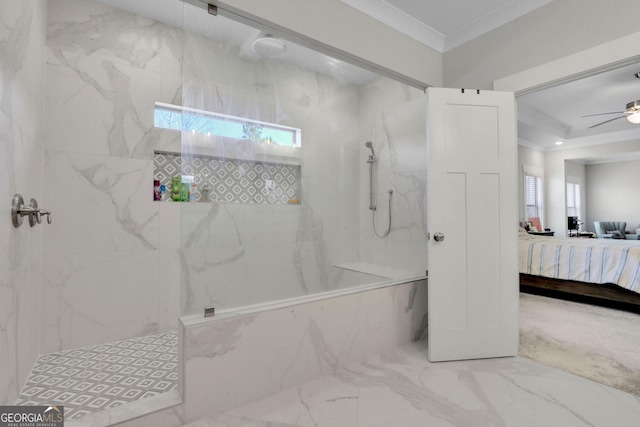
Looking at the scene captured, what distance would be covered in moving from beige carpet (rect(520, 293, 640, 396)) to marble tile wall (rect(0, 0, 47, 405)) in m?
3.24

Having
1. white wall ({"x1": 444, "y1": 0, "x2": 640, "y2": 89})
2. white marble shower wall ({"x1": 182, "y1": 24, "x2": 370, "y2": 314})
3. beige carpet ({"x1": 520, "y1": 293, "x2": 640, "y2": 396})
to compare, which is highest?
white wall ({"x1": 444, "y1": 0, "x2": 640, "y2": 89})

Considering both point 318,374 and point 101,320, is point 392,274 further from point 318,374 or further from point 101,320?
point 101,320

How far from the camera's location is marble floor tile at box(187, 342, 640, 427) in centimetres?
157

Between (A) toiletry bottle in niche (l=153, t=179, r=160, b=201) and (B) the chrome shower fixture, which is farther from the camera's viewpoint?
(B) the chrome shower fixture

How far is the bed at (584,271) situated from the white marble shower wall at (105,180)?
4.58 metres

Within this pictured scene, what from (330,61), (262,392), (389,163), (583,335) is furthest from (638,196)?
(262,392)

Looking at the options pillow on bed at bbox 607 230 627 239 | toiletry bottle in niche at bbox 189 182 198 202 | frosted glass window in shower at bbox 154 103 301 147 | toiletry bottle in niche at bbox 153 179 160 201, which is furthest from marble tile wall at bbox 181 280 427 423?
pillow on bed at bbox 607 230 627 239

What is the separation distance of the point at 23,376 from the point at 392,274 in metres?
2.52

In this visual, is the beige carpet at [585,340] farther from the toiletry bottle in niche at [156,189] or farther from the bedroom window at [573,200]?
the bedroom window at [573,200]

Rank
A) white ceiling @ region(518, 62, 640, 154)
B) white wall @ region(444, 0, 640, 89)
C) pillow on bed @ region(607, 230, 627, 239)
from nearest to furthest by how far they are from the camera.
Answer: white wall @ region(444, 0, 640, 89) → white ceiling @ region(518, 62, 640, 154) → pillow on bed @ region(607, 230, 627, 239)

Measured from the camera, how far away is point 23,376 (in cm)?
180

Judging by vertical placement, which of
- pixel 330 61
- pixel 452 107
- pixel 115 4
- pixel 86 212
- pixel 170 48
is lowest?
pixel 86 212

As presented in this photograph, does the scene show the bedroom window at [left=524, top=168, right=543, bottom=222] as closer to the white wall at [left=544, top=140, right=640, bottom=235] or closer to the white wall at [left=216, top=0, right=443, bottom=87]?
the white wall at [left=544, top=140, right=640, bottom=235]

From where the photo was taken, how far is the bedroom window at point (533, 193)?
681cm
